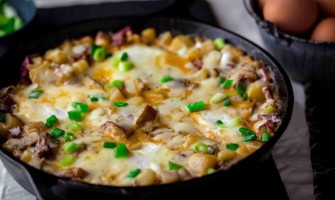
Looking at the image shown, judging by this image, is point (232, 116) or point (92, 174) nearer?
point (92, 174)

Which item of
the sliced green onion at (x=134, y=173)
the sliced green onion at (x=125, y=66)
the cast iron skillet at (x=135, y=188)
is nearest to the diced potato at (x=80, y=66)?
the sliced green onion at (x=125, y=66)

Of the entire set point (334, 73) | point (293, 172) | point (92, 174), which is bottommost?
point (293, 172)

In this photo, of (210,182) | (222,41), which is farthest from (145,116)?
(222,41)

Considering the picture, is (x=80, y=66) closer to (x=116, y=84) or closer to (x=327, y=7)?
(x=116, y=84)

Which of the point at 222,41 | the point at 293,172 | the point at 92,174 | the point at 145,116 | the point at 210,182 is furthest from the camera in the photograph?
the point at 222,41


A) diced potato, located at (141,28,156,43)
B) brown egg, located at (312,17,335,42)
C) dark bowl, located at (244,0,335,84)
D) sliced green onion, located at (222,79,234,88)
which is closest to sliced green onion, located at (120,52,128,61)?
diced potato, located at (141,28,156,43)

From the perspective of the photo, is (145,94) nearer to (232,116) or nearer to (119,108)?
(119,108)

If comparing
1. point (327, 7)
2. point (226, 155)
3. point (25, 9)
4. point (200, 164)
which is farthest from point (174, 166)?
point (25, 9)
